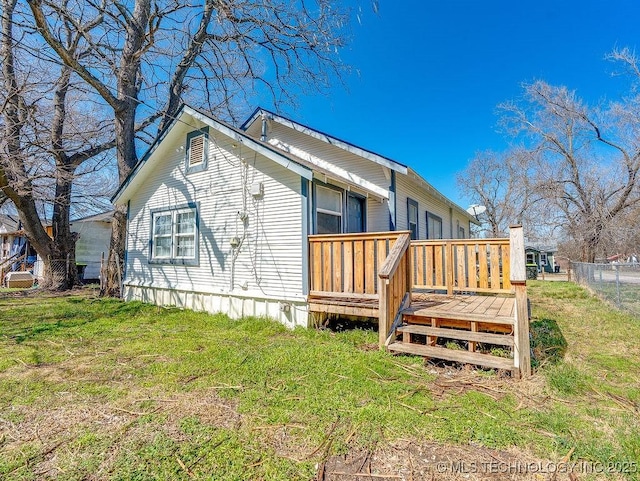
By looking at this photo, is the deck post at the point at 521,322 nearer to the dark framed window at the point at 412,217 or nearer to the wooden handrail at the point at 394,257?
the wooden handrail at the point at 394,257

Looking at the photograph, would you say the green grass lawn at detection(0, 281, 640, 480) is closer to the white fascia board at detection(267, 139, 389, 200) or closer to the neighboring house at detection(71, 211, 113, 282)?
the white fascia board at detection(267, 139, 389, 200)

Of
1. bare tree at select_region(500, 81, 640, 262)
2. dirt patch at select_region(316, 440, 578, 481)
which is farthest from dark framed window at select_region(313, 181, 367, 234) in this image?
bare tree at select_region(500, 81, 640, 262)

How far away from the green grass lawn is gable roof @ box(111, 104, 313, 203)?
3.25 m

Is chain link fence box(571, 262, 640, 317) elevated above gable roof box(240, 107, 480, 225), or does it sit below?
below

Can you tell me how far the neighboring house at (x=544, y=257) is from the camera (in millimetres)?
36016

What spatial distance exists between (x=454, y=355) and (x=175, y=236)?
24.8 feet

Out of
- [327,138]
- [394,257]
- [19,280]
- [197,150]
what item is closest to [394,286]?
[394,257]

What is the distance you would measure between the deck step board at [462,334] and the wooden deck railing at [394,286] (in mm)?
294

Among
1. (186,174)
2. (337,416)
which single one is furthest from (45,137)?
(337,416)

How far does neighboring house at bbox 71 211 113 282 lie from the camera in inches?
737

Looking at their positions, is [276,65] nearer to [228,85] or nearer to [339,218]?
[228,85]

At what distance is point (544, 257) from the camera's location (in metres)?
44.6

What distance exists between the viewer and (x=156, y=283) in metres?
9.20

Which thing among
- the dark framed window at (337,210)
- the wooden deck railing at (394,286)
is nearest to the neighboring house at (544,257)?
the dark framed window at (337,210)
